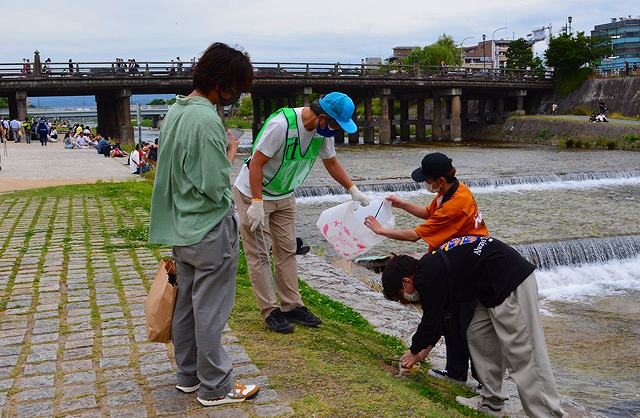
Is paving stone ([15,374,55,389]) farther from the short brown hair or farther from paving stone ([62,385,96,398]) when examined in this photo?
the short brown hair

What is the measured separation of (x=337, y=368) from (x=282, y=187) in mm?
1389

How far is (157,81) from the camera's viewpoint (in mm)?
35844

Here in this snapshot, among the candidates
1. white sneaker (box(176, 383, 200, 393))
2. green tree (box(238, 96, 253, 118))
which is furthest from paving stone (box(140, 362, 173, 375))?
green tree (box(238, 96, 253, 118))

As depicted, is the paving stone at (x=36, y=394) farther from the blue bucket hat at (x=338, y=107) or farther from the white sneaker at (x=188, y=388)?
the blue bucket hat at (x=338, y=107)

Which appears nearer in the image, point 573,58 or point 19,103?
point 19,103

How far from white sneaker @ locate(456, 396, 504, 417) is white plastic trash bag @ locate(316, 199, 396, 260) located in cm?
133

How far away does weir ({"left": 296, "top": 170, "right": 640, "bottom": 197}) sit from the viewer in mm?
17528

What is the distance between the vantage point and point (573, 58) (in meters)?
47.9

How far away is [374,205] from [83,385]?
7.79 ft

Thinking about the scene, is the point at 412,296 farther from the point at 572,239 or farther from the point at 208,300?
the point at 572,239

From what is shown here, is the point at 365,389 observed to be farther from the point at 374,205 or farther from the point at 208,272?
the point at 374,205

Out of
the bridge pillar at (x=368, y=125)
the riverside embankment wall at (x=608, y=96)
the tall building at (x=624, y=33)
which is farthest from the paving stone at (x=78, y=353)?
the tall building at (x=624, y=33)

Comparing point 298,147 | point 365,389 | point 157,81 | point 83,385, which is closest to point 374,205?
point 298,147

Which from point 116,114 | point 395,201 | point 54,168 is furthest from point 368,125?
point 395,201
